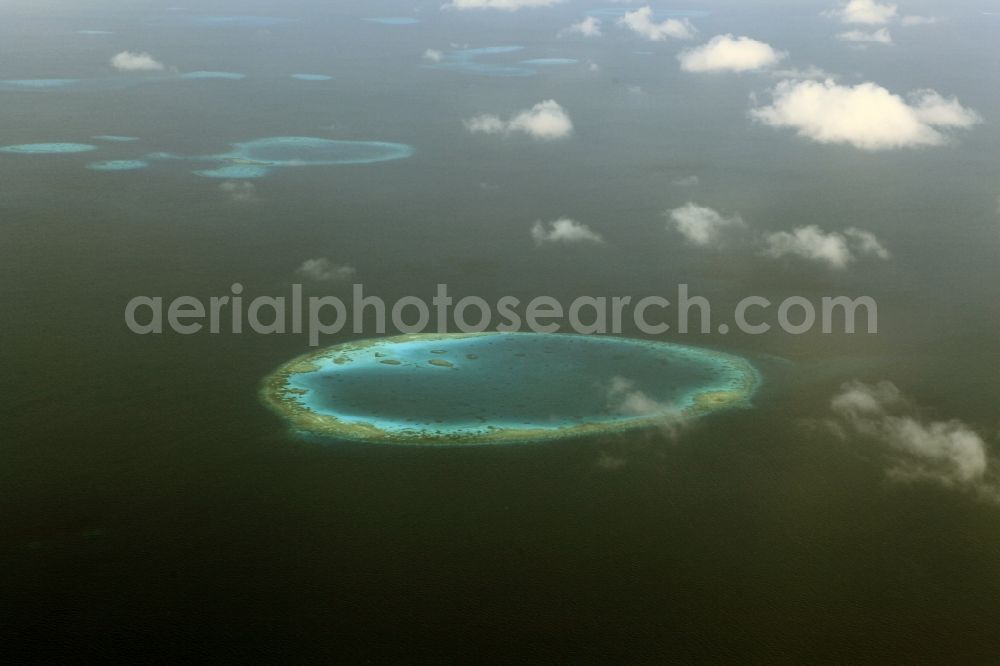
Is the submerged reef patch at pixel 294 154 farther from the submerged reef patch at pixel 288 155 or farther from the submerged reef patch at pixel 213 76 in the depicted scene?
the submerged reef patch at pixel 213 76

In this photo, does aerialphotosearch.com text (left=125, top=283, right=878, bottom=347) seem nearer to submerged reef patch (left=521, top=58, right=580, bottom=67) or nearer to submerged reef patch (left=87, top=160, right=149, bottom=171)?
submerged reef patch (left=87, top=160, right=149, bottom=171)

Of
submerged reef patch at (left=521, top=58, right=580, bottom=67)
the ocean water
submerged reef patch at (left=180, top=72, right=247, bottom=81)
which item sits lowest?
the ocean water

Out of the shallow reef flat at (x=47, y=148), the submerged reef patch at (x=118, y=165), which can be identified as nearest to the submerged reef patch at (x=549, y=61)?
the submerged reef patch at (x=118, y=165)

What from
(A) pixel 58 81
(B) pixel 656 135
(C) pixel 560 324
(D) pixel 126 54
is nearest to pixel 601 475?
(C) pixel 560 324

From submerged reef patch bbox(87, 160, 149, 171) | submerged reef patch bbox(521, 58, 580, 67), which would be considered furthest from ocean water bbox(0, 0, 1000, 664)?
submerged reef patch bbox(521, 58, 580, 67)

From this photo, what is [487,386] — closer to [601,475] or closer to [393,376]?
[393,376]

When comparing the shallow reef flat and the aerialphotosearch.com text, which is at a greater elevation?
the shallow reef flat

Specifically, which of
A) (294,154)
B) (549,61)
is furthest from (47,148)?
(549,61)

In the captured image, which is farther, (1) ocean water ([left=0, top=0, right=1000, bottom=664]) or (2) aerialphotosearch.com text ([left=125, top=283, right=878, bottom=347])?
(2) aerialphotosearch.com text ([left=125, top=283, right=878, bottom=347])

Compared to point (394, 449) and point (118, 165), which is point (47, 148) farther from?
point (394, 449)
